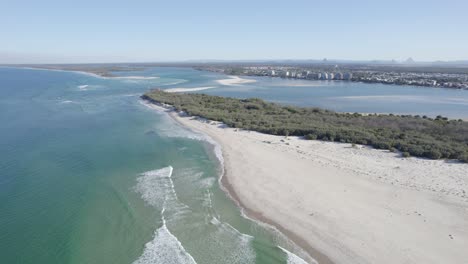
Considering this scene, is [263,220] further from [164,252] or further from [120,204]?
[120,204]

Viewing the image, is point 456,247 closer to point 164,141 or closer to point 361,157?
point 361,157

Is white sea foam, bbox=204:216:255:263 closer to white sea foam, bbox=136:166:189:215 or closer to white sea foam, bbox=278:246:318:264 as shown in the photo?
white sea foam, bbox=278:246:318:264

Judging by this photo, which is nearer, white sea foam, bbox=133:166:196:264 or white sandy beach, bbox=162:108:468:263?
white sea foam, bbox=133:166:196:264

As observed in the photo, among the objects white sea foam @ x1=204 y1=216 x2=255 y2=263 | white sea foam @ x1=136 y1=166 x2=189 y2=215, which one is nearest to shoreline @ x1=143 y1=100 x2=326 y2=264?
white sea foam @ x1=204 y1=216 x2=255 y2=263

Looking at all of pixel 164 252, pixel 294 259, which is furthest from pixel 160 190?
pixel 294 259

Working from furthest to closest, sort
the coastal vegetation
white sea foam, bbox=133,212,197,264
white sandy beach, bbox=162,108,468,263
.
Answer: the coastal vegetation
white sandy beach, bbox=162,108,468,263
white sea foam, bbox=133,212,197,264

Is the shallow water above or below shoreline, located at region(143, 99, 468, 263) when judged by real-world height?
below

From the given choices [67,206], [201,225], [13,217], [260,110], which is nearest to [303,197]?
[201,225]
